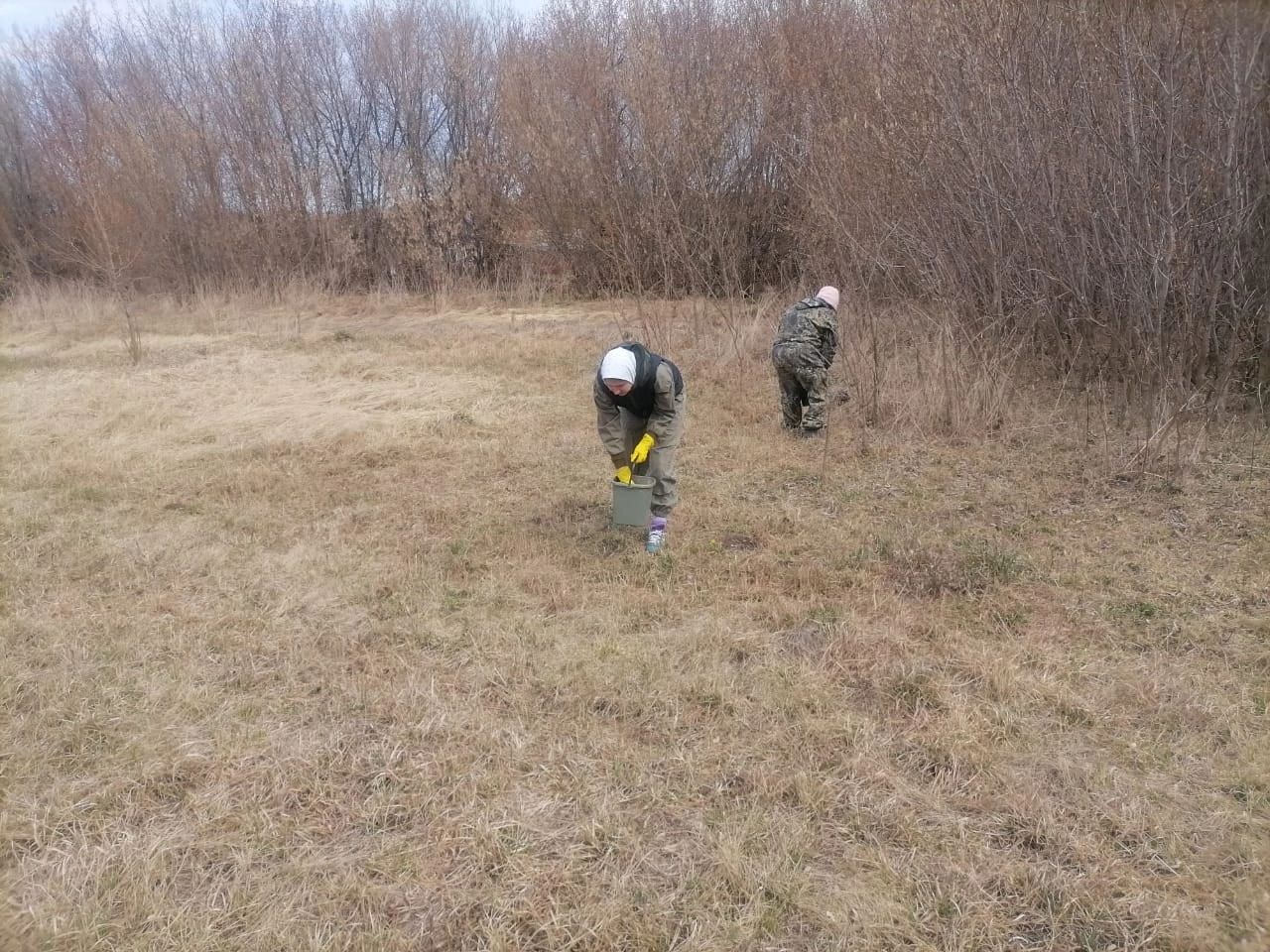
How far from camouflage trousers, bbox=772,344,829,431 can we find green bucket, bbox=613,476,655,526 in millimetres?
2616

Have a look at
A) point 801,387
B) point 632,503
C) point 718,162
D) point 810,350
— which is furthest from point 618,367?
point 718,162

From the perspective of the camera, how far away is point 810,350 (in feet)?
21.1

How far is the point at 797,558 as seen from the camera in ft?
14.4

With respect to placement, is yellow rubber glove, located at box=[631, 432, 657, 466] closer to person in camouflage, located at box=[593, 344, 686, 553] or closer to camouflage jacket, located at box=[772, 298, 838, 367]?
person in camouflage, located at box=[593, 344, 686, 553]

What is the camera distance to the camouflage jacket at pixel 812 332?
6457mm

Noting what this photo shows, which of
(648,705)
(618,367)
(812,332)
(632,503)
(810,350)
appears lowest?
(648,705)

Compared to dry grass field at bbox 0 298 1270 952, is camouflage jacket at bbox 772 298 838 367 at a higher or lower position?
higher

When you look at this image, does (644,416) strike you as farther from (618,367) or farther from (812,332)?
(812,332)

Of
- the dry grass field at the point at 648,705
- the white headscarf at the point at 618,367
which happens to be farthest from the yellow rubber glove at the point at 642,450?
the dry grass field at the point at 648,705

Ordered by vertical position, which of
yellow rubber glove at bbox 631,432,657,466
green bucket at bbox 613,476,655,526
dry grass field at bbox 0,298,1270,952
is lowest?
dry grass field at bbox 0,298,1270,952

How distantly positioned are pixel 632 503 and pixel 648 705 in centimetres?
132

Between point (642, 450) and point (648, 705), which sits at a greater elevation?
point (642, 450)

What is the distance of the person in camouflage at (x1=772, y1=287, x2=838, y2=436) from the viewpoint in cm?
646

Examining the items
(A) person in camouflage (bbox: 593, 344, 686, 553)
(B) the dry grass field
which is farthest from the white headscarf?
(B) the dry grass field
